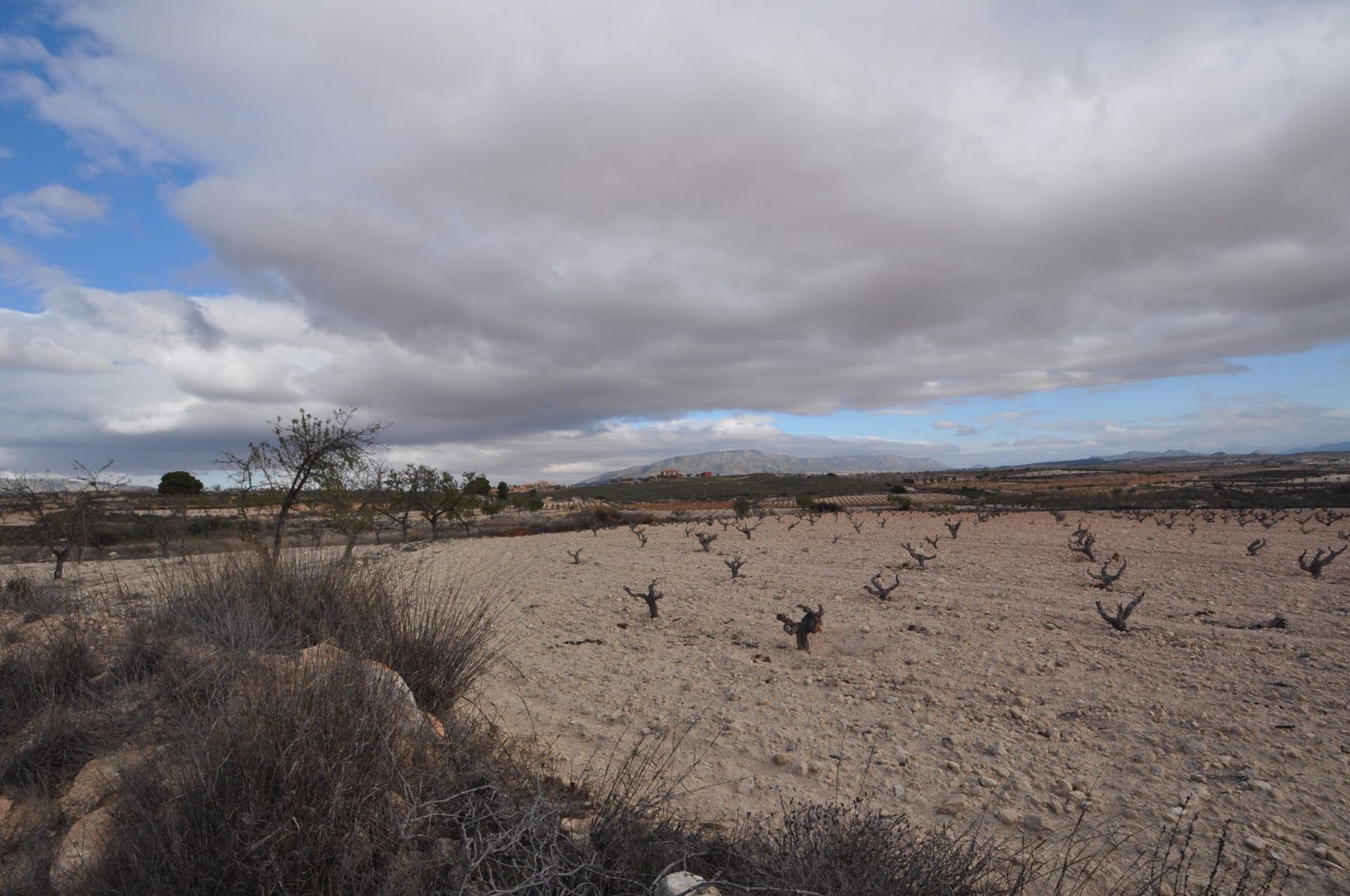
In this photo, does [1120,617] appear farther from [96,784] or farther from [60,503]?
[60,503]

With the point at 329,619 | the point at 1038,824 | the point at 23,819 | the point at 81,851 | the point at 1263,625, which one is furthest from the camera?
the point at 1263,625

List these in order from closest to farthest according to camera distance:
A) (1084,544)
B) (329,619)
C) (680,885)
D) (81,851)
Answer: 1. (680,885)
2. (81,851)
3. (329,619)
4. (1084,544)

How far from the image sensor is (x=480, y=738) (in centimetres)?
442

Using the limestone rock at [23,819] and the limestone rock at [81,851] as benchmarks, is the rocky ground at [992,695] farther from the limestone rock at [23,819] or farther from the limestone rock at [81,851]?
the limestone rock at [23,819]

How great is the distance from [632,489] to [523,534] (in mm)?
54684

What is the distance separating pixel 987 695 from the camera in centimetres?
705

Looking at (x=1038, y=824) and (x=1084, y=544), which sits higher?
(x=1084, y=544)

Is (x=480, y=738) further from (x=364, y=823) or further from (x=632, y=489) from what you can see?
(x=632, y=489)

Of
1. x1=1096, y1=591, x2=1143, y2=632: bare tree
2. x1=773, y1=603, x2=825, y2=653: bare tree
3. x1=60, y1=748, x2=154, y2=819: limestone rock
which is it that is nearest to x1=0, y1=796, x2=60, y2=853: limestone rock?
x1=60, y1=748, x2=154, y2=819: limestone rock

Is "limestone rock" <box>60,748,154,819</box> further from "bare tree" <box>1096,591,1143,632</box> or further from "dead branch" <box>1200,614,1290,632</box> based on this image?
"dead branch" <box>1200,614,1290,632</box>

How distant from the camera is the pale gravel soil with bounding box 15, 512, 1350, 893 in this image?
481cm

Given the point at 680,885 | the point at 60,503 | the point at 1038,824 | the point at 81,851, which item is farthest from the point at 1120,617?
the point at 60,503

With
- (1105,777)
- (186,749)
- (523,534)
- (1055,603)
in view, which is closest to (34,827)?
(186,749)

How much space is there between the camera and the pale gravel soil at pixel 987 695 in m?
4.81
